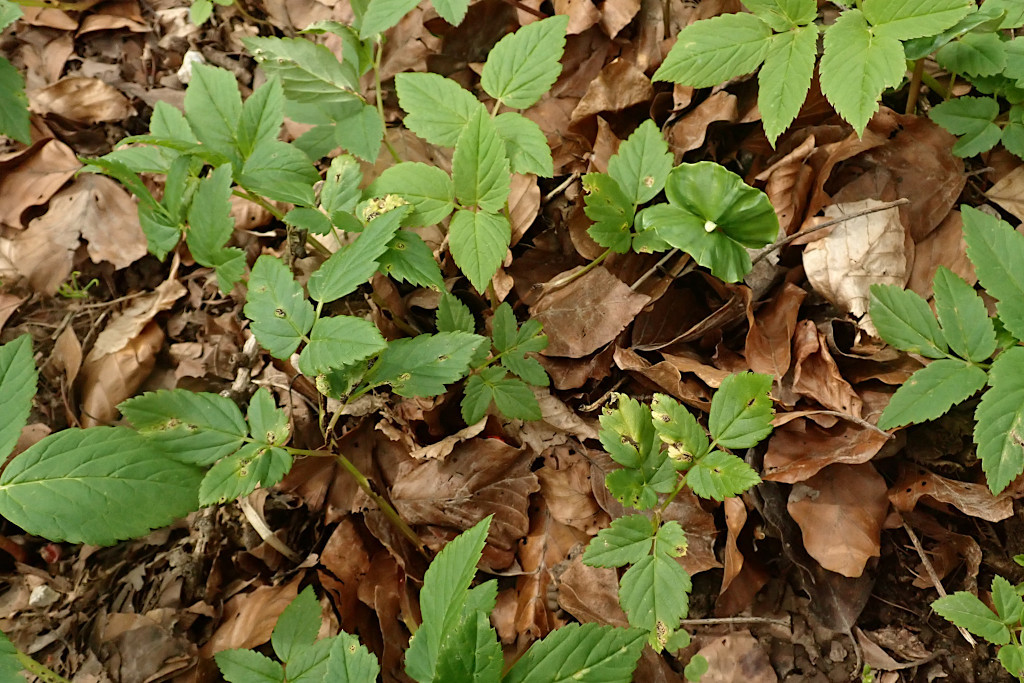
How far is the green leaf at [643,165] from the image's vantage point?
5.62 ft

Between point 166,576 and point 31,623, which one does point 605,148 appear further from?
point 31,623

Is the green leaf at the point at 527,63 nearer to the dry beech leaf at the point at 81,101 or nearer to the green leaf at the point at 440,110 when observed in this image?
the green leaf at the point at 440,110

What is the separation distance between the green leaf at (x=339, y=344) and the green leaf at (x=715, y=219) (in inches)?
29.2

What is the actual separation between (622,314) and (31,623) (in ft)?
6.41

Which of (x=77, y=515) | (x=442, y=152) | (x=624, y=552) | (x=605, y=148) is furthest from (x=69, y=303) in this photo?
(x=624, y=552)

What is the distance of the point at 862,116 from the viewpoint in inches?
56.0

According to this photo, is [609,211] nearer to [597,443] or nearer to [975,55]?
[597,443]

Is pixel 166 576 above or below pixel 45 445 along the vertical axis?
below

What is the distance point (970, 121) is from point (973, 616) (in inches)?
49.3

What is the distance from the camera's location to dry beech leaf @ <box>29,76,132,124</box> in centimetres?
247

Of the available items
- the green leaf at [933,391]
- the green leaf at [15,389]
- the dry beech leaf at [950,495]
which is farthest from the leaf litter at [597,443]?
the green leaf at [15,389]

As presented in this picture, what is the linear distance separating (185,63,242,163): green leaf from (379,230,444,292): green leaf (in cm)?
61

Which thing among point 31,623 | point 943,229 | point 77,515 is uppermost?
point 943,229

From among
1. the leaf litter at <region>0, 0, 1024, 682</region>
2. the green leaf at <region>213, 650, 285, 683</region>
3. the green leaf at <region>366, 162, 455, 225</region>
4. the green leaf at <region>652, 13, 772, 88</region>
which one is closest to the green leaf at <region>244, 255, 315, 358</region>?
the green leaf at <region>366, 162, 455, 225</region>
